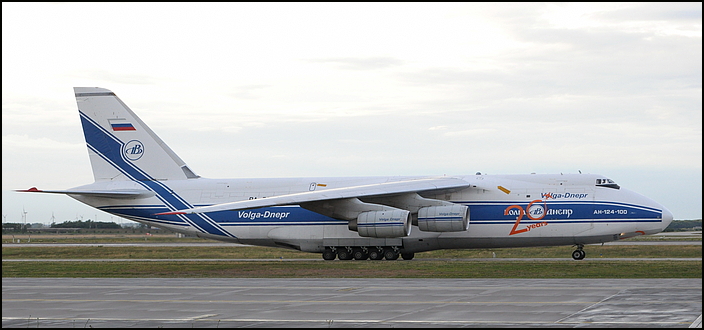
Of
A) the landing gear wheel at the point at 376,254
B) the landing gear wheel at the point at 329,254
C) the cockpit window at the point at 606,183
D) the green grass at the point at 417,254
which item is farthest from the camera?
the green grass at the point at 417,254

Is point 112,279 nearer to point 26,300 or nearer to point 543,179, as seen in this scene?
point 26,300

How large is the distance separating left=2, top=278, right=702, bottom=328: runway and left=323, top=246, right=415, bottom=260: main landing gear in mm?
12274

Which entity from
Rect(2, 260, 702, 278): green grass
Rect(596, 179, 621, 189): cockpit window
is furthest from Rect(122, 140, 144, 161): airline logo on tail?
Rect(596, 179, 621, 189): cockpit window

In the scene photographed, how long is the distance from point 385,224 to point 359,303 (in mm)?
16478

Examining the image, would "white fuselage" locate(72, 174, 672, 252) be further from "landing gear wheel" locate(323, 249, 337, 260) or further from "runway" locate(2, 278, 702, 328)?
"runway" locate(2, 278, 702, 328)

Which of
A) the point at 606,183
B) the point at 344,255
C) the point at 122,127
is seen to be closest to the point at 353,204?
the point at 344,255

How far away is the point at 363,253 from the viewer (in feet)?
126

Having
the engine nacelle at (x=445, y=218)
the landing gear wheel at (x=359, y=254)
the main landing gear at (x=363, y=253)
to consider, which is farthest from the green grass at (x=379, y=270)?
the landing gear wheel at (x=359, y=254)

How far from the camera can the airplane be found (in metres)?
35.5

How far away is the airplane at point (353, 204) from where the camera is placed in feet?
116

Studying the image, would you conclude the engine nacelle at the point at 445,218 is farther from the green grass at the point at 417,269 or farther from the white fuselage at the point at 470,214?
the green grass at the point at 417,269

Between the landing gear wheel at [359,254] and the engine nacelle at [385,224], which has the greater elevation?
the engine nacelle at [385,224]

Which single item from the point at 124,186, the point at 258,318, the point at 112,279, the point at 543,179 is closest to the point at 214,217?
the point at 124,186

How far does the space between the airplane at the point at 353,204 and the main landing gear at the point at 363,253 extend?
0.15 ft
